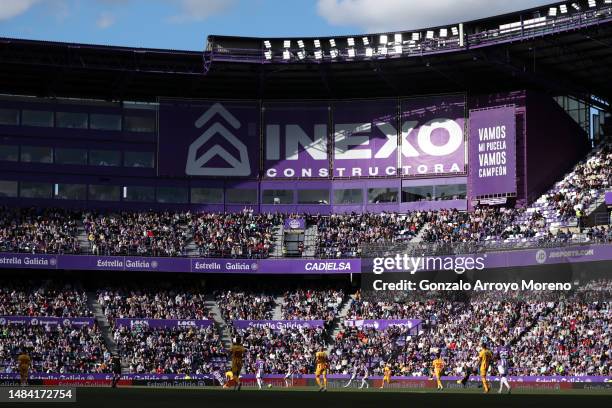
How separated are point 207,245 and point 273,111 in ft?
39.8

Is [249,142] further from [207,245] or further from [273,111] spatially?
[207,245]

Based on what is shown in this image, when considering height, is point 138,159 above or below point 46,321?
above

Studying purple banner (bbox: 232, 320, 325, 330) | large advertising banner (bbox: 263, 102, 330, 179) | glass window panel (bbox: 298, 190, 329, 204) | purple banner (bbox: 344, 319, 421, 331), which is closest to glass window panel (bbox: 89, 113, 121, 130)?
large advertising banner (bbox: 263, 102, 330, 179)

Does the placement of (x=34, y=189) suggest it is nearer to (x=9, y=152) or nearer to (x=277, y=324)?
(x=9, y=152)

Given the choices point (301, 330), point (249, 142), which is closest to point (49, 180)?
point (249, 142)

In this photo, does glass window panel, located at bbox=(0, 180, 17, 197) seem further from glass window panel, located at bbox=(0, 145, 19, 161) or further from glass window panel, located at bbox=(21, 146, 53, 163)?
glass window panel, located at bbox=(21, 146, 53, 163)

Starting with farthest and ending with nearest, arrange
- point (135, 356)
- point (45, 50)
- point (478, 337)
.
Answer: point (45, 50) < point (135, 356) < point (478, 337)

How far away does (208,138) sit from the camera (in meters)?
80.1

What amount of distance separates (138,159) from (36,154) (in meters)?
7.60

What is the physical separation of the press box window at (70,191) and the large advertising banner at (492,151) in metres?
29.1

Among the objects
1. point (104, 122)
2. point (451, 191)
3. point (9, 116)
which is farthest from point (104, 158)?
point (451, 191)

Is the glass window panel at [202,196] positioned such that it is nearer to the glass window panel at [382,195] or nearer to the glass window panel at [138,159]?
the glass window panel at [138,159]

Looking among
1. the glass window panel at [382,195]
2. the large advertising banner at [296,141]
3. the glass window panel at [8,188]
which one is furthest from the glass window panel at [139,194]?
the glass window panel at [382,195]

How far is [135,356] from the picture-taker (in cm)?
6712
